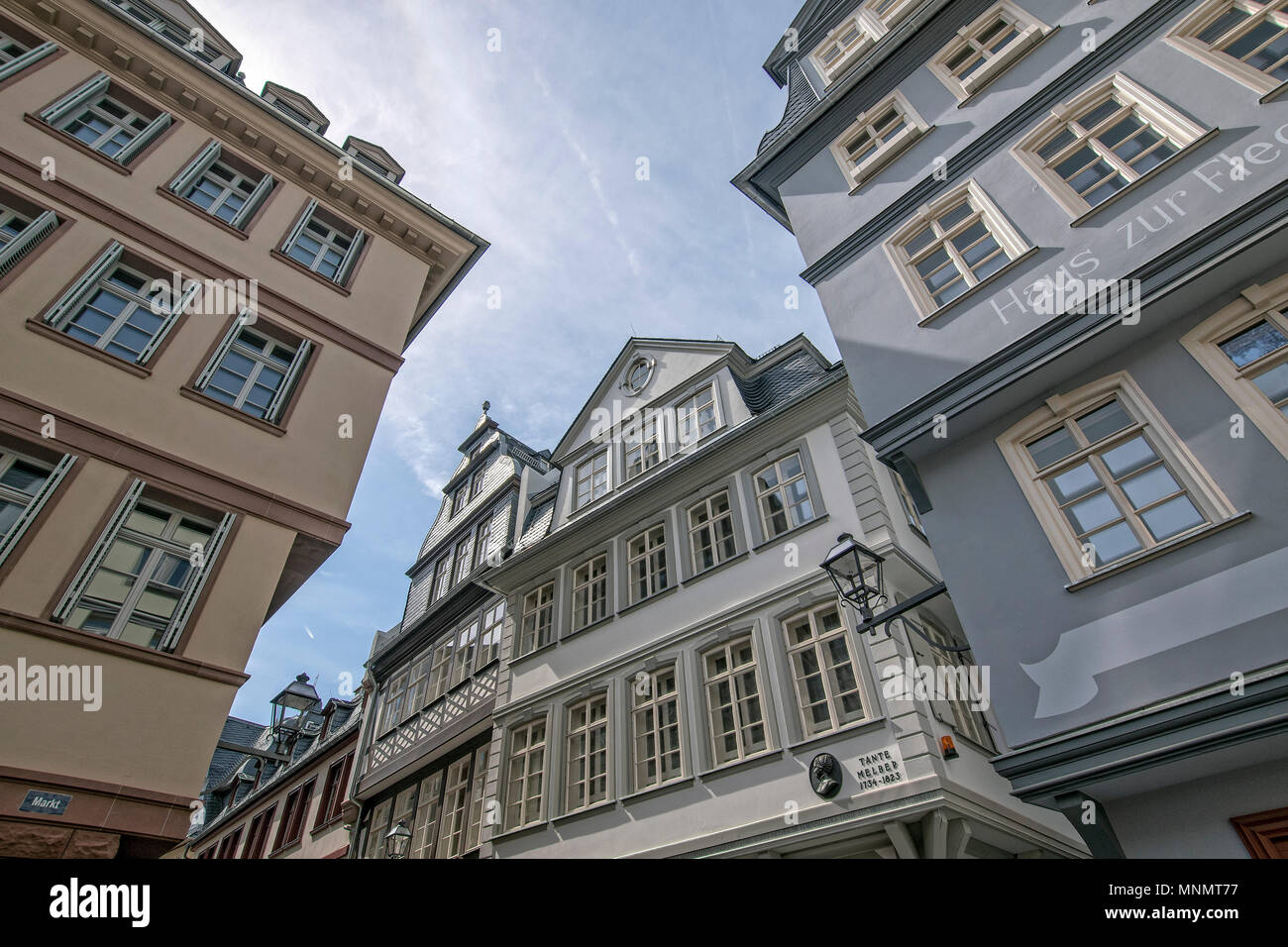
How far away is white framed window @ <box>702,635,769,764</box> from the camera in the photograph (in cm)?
1113

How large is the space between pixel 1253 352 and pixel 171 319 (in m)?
12.4

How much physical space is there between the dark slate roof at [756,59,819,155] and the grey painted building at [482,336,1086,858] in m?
4.48

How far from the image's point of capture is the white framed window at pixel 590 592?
15062 mm

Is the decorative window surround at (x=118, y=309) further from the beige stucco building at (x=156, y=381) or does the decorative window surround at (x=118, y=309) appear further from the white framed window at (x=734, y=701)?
the white framed window at (x=734, y=701)

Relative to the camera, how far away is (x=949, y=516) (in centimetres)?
820

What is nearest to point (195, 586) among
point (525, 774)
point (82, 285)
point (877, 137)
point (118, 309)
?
point (118, 309)

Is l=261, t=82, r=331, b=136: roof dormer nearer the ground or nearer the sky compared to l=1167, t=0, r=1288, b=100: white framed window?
nearer the sky

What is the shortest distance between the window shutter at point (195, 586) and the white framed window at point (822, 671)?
27.1ft

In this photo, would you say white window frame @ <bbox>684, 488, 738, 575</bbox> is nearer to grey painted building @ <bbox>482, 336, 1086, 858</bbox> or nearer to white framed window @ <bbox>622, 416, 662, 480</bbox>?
grey painted building @ <bbox>482, 336, 1086, 858</bbox>

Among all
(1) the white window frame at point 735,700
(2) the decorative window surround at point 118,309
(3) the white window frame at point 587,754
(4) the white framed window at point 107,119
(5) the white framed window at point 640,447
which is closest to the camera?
(2) the decorative window surround at point 118,309

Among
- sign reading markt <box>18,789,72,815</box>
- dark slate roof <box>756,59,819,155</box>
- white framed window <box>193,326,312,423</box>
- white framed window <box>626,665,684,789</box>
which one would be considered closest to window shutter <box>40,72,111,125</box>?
white framed window <box>193,326,312,423</box>

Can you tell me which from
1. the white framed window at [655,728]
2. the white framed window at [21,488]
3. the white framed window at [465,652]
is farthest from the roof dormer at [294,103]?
the white framed window at [655,728]

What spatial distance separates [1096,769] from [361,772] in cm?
1866

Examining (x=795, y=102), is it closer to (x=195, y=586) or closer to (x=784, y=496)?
(x=784, y=496)
